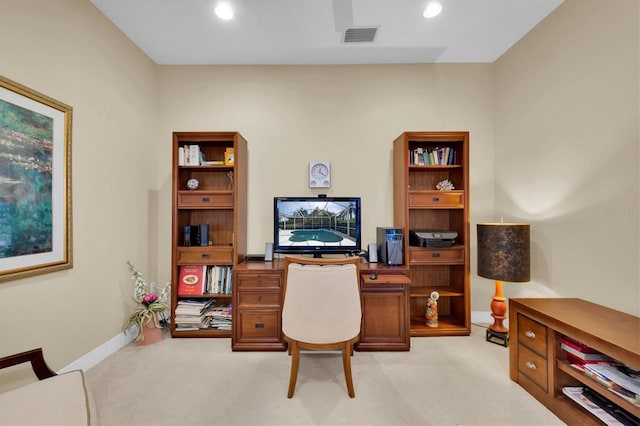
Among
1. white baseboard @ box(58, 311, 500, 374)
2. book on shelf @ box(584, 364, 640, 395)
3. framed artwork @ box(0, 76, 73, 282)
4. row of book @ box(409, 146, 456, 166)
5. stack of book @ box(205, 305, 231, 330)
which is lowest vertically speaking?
white baseboard @ box(58, 311, 500, 374)

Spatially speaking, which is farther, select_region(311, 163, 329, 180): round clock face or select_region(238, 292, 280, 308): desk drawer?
select_region(311, 163, 329, 180): round clock face

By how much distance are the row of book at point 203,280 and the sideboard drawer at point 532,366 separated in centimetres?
253

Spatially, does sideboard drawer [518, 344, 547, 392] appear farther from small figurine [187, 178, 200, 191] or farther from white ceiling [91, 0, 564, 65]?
small figurine [187, 178, 200, 191]

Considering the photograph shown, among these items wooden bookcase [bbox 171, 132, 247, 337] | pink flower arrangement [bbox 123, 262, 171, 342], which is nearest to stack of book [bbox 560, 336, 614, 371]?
wooden bookcase [bbox 171, 132, 247, 337]

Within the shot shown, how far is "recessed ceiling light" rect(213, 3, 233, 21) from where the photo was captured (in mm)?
2148

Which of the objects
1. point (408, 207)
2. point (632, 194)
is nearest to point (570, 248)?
point (632, 194)

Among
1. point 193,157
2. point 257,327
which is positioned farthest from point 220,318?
point 193,157

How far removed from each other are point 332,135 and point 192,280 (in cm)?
218

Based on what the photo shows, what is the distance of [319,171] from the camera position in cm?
295

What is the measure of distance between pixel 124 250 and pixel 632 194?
4.08m

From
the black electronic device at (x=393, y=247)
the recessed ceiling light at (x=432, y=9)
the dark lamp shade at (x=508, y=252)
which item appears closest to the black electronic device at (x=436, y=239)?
the black electronic device at (x=393, y=247)

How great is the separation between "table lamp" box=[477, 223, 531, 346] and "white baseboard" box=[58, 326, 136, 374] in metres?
3.45

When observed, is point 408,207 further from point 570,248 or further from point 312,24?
point 312,24

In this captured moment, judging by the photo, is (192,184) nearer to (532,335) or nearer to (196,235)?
(196,235)
